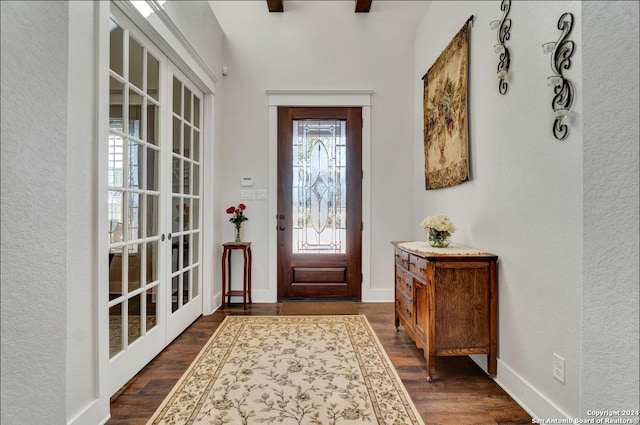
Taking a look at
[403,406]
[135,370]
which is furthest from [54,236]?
[403,406]

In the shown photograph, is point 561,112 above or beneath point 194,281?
above

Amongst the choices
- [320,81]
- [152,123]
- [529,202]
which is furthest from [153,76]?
[529,202]

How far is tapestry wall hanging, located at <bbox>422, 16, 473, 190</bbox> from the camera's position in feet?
7.66

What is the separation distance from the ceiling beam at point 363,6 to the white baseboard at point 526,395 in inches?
144

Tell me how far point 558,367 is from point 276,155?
3065 millimetres

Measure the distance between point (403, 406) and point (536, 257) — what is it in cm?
106

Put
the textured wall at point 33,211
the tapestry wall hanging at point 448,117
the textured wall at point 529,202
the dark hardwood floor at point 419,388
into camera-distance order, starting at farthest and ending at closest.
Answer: the tapestry wall hanging at point 448,117
the dark hardwood floor at point 419,388
the textured wall at point 529,202
the textured wall at point 33,211

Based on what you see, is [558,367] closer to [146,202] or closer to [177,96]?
[146,202]

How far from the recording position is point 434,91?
297 cm

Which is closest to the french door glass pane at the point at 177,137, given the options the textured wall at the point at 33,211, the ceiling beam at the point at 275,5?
the textured wall at the point at 33,211

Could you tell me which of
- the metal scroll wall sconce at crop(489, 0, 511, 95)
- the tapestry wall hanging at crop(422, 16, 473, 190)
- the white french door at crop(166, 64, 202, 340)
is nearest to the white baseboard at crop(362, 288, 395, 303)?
the tapestry wall hanging at crop(422, 16, 473, 190)

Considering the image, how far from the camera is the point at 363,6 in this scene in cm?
352

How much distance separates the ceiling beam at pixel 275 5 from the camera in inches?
134

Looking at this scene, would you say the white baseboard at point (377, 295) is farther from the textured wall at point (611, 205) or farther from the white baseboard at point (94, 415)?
the textured wall at point (611, 205)
